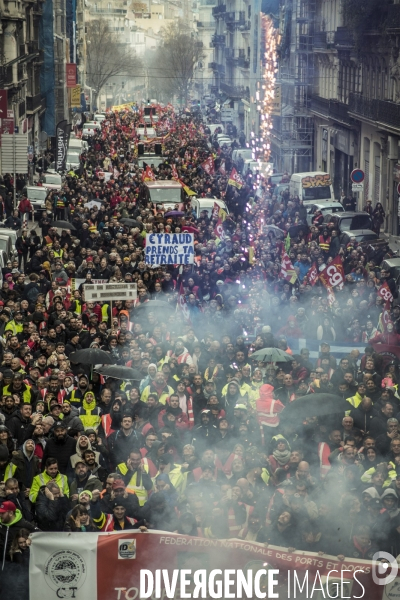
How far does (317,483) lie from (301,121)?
50.0 meters

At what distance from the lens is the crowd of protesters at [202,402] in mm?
10703

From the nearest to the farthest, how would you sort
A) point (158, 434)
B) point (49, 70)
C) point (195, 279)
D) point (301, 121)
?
point (158, 434), point (195, 279), point (301, 121), point (49, 70)

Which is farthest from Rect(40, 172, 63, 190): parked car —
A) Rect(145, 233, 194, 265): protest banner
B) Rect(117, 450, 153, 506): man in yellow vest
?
Rect(117, 450, 153, 506): man in yellow vest

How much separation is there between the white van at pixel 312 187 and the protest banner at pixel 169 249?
1737 cm

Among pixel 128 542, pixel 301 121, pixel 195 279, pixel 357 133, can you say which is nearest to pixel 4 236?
pixel 195 279

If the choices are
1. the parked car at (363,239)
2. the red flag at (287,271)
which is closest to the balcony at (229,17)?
the parked car at (363,239)

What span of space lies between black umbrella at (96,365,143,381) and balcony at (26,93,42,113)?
47.8 m

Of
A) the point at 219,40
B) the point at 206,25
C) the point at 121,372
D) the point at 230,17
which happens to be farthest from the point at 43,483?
the point at 206,25

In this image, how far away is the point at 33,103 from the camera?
6356 centimetres

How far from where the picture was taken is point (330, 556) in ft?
31.8

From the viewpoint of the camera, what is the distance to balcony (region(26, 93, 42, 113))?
62231 millimetres

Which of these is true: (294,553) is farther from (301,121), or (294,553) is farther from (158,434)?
(301,121)

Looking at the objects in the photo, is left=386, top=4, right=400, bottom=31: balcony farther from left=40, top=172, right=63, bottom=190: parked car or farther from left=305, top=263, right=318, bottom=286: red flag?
left=305, top=263, right=318, bottom=286: red flag

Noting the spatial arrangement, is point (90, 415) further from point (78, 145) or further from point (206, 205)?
point (78, 145)
